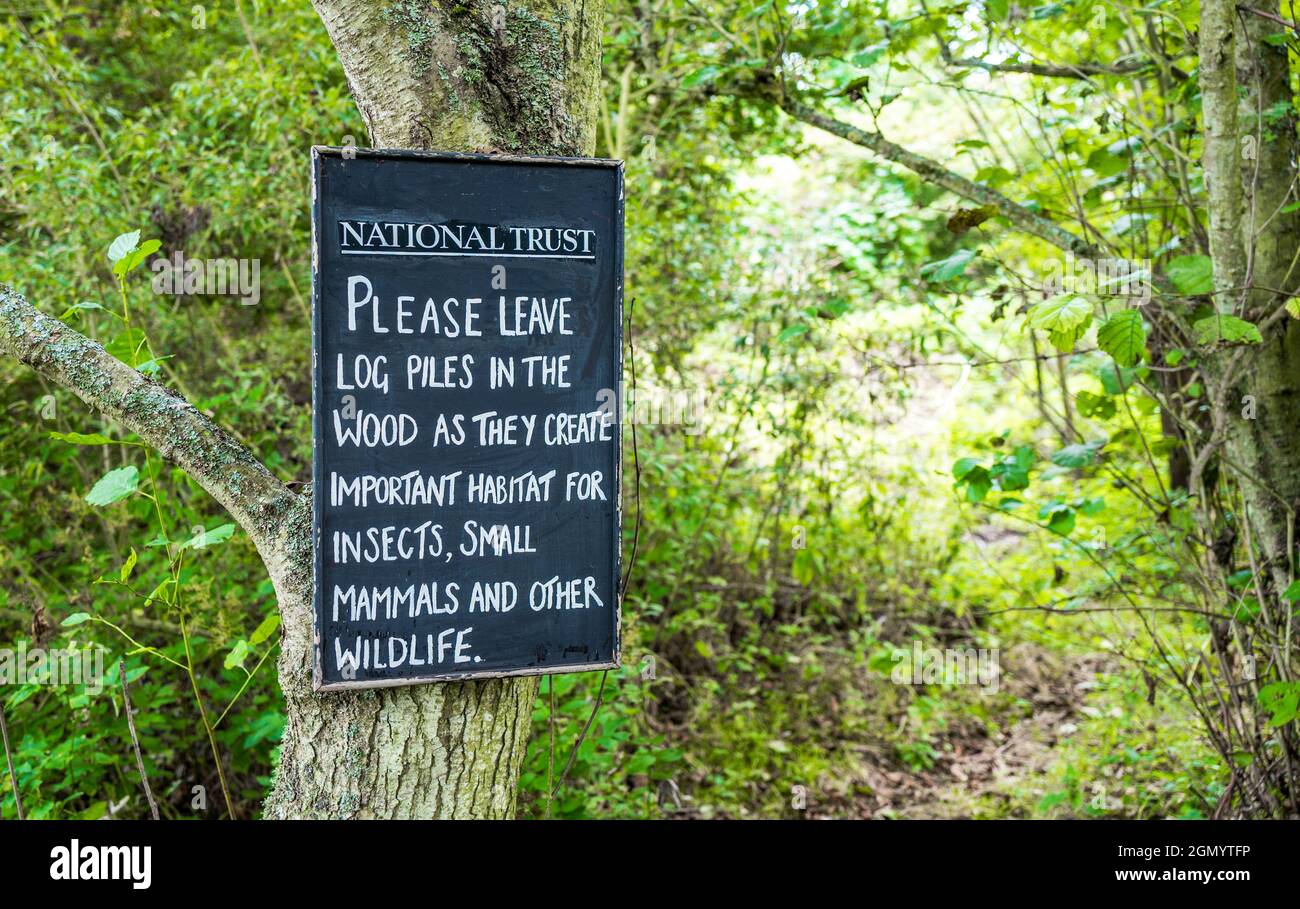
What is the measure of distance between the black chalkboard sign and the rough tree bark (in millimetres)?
75

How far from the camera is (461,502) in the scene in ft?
6.29

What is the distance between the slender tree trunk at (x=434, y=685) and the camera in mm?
1853

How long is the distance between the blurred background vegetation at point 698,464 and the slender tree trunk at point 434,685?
835 millimetres

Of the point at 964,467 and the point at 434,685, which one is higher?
the point at 964,467

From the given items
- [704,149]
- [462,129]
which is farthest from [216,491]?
[704,149]

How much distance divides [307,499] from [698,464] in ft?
8.53

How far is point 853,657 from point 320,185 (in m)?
3.51

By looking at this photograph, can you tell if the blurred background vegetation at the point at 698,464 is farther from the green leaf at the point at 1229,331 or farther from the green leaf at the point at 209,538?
the green leaf at the point at 209,538

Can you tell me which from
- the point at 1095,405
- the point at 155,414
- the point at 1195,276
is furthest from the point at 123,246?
the point at 1095,405

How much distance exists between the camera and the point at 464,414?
6.26 ft

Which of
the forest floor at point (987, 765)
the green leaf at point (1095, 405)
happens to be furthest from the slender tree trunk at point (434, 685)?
the forest floor at point (987, 765)

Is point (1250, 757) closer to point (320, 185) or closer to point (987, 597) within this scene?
point (987, 597)

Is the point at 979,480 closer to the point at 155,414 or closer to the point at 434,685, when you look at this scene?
the point at 434,685

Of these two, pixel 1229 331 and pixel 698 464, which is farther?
pixel 698 464
